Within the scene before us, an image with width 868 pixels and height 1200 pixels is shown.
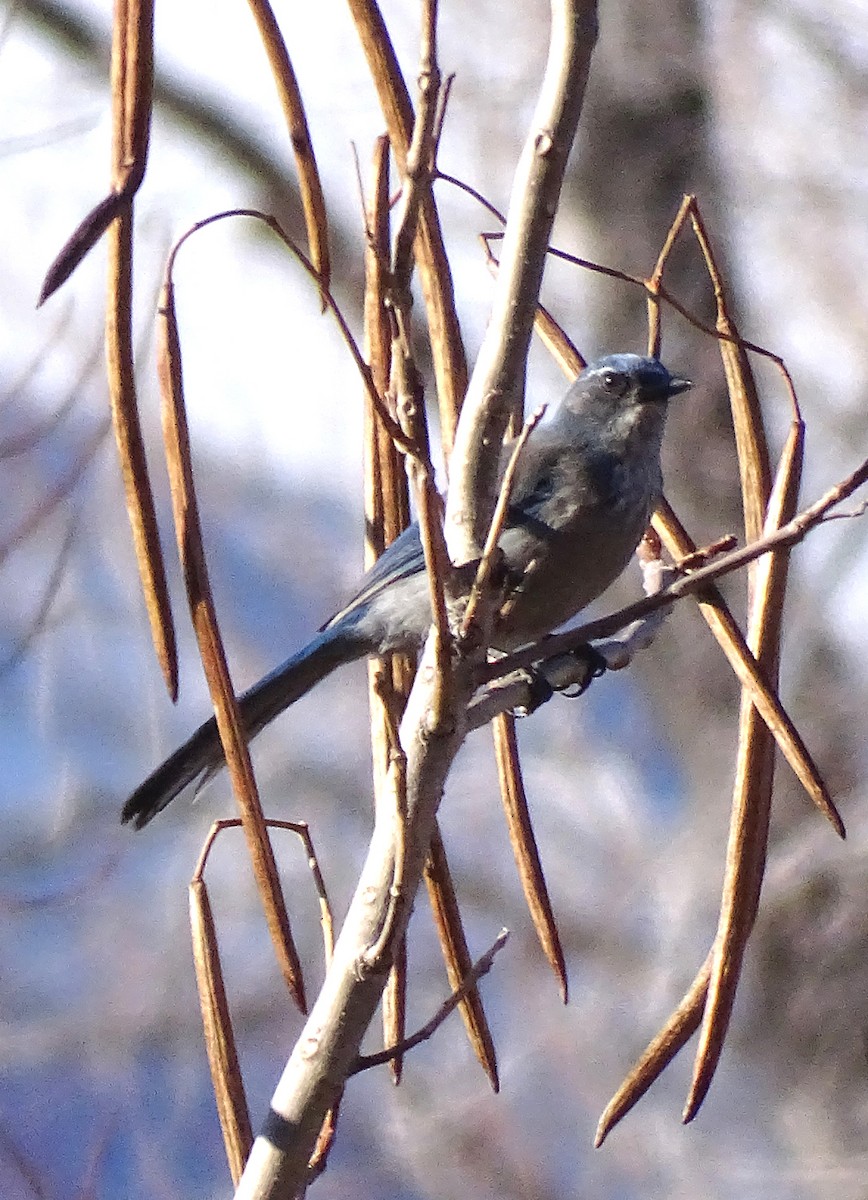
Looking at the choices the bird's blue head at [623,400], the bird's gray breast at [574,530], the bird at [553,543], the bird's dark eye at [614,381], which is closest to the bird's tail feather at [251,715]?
the bird at [553,543]

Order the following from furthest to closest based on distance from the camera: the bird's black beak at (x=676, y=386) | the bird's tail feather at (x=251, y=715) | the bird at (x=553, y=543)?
the bird's black beak at (x=676, y=386)
the bird at (x=553, y=543)
the bird's tail feather at (x=251, y=715)

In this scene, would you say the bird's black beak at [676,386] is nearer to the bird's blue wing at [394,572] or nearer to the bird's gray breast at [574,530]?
the bird's gray breast at [574,530]

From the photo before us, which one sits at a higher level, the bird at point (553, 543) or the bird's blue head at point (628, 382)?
the bird's blue head at point (628, 382)

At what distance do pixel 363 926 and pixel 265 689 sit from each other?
1.04m

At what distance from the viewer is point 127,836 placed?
5977mm

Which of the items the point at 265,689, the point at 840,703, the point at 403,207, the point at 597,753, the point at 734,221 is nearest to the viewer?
the point at 403,207

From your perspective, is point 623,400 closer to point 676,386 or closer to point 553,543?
point 676,386

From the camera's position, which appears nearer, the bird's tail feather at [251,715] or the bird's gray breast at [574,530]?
the bird's tail feather at [251,715]

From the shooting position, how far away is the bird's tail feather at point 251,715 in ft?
5.35

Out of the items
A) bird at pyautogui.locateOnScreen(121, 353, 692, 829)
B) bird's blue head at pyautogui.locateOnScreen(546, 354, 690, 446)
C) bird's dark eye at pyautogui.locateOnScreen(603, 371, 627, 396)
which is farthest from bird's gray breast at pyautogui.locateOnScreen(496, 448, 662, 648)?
bird's dark eye at pyautogui.locateOnScreen(603, 371, 627, 396)

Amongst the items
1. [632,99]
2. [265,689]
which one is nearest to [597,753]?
[632,99]

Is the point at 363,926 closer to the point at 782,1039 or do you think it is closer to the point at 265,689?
the point at 265,689

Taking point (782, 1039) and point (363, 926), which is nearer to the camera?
point (363, 926)

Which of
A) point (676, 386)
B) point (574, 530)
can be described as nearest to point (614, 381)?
point (676, 386)
